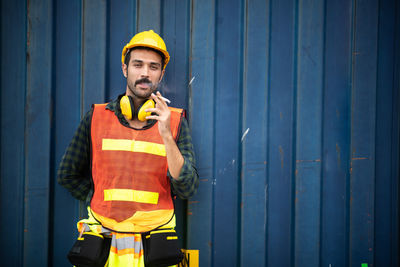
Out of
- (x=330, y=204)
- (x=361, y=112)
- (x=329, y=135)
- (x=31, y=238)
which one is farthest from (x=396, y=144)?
(x=31, y=238)

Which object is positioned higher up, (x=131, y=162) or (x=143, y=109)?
(x=143, y=109)

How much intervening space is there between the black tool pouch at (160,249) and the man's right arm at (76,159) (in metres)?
0.71

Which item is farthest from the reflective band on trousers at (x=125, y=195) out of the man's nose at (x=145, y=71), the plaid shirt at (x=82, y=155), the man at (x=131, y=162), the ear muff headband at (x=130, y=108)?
the man's nose at (x=145, y=71)

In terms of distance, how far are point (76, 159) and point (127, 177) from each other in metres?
0.45

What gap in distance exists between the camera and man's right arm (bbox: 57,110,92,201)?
1.84 meters

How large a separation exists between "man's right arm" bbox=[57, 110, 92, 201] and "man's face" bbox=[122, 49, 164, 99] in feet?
1.44

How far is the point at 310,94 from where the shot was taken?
7.38 feet

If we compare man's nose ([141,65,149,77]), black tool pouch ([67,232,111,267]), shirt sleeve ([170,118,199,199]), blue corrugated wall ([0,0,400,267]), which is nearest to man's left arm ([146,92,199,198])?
shirt sleeve ([170,118,199,199])

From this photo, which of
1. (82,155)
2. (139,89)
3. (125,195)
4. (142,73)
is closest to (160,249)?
(125,195)

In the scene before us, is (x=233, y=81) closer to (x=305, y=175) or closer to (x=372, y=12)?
(x=305, y=175)

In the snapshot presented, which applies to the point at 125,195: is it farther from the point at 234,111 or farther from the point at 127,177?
the point at 234,111

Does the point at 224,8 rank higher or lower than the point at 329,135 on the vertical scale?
higher

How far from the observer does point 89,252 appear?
1614 millimetres

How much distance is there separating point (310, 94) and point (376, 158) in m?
0.91
